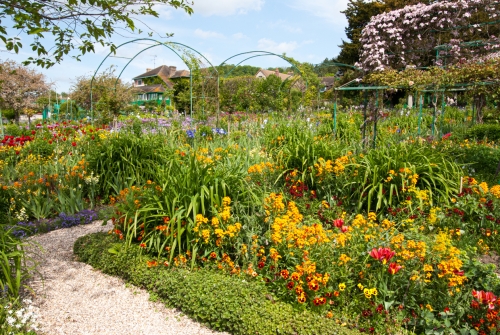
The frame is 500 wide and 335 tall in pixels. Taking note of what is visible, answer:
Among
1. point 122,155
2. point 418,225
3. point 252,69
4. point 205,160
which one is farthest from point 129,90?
point 252,69

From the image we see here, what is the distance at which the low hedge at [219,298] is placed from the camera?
238 centimetres

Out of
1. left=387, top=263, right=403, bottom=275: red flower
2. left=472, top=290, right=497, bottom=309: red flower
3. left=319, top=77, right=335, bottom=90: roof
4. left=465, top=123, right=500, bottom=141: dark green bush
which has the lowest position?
left=472, top=290, right=497, bottom=309: red flower

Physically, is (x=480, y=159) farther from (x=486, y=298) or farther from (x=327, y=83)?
(x=327, y=83)

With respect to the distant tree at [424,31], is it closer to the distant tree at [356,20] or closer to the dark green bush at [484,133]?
the dark green bush at [484,133]

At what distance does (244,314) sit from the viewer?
248 cm

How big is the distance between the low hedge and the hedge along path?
3.3 inches

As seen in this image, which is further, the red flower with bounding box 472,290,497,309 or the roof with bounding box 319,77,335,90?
the roof with bounding box 319,77,335,90

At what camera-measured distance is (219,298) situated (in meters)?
2.63

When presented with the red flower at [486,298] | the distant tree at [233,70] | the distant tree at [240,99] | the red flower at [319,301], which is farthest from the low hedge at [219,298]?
the distant tree at [240,99]

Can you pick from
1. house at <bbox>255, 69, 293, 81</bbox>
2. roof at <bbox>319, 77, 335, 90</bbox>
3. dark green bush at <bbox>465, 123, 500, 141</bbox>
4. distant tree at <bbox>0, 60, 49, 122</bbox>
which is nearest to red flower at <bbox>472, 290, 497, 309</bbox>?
dark green bush at <bbox>465, 123, 500, 141</bbox>

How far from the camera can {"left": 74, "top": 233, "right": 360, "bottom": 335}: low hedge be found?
238cm

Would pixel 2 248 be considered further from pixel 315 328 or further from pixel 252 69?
pixel 252 69

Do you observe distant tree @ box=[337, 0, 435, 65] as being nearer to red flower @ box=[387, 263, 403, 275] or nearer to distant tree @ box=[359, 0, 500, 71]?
distant tree @ box=[359, 0, 500, 71]

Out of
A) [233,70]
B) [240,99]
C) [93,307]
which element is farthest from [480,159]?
[233,70]
